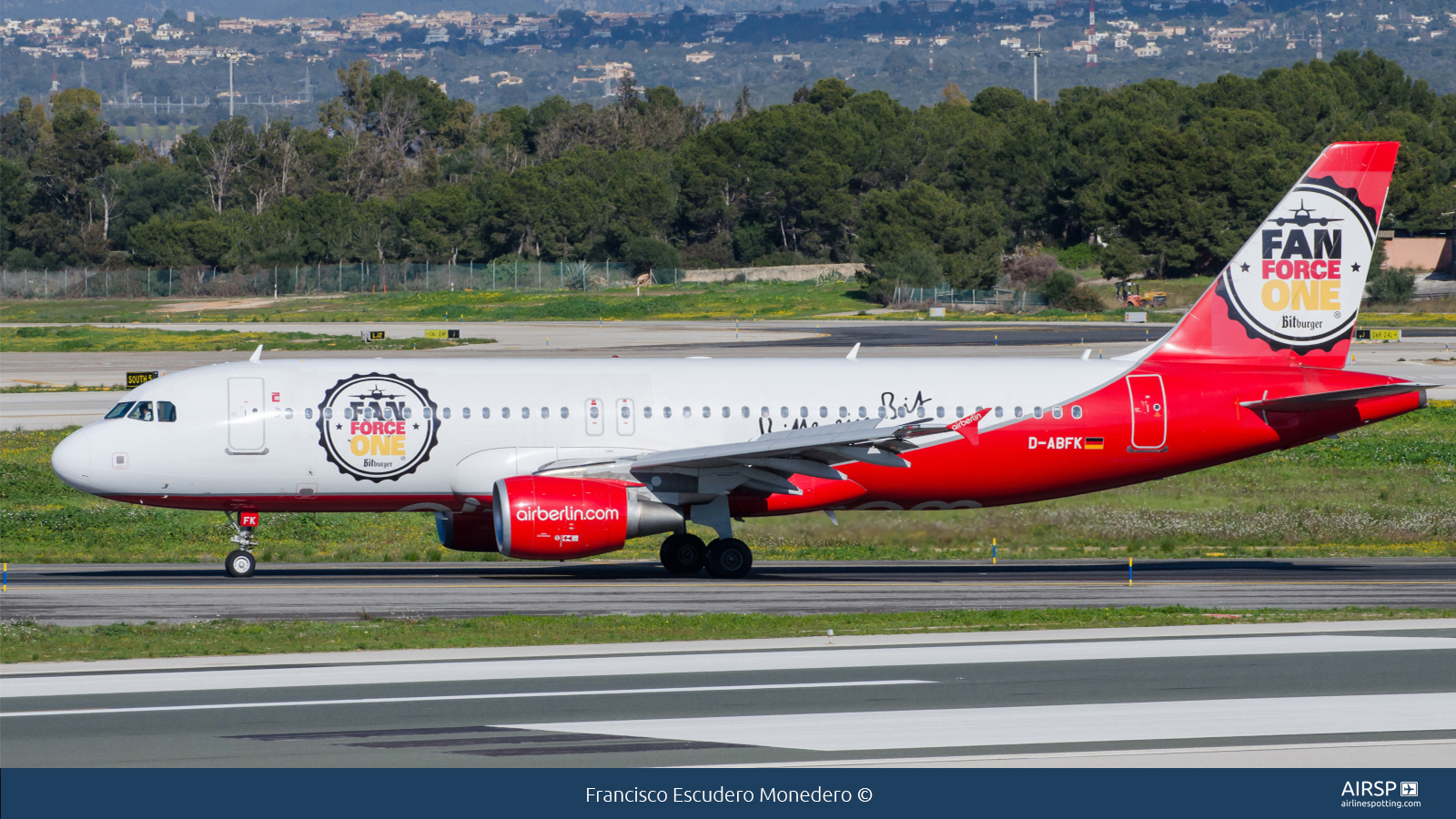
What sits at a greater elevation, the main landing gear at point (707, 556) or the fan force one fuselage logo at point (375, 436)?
the fan force one fuselage logo at point (375, 436)

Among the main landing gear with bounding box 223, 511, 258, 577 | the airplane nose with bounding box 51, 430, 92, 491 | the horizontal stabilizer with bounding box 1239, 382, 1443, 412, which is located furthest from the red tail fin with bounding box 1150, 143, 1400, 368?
the airplane nose with bounding box 51, 430, 92, 491

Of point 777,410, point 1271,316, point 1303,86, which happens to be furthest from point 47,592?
point 1303,86

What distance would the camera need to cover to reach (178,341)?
83.2 m

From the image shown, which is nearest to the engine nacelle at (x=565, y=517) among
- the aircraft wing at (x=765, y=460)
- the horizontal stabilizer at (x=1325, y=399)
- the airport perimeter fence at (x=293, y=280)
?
the aircraft wing at (x=765, y=460)

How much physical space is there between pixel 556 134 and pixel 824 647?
594ft

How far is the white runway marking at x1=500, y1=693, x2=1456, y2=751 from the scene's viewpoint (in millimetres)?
15844

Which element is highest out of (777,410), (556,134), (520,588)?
(556,134)

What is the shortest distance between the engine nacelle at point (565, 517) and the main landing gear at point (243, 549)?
475cm

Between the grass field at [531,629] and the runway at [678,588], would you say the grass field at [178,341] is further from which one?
the grass field at [531,629]

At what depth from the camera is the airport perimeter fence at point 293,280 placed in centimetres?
13525

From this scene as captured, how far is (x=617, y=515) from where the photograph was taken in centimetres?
2703

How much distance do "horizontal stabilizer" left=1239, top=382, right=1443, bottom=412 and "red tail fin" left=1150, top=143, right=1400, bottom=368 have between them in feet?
4.36

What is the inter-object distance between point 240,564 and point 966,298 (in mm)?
96387
